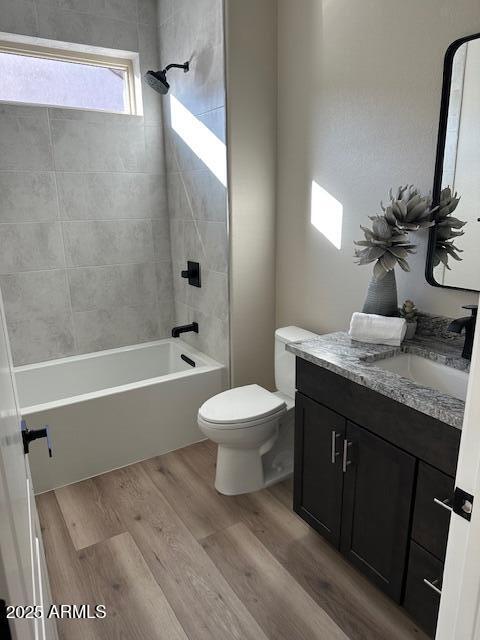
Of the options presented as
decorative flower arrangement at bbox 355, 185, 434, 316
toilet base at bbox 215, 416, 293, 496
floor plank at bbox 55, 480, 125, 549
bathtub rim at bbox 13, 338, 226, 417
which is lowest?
floor plank at bbox 55, 480, 125, 549

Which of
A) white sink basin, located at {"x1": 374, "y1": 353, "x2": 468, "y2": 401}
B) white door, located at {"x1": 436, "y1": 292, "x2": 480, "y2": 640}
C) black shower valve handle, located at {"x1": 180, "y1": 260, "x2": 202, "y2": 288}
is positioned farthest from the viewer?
black shower valve handle, located at {"x1": 180, "y1": 260, "x2": 202, "y2": 288}

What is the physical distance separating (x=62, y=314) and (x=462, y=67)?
2.54 meters

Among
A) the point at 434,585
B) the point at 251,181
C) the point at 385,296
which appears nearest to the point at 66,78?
the point at 251,181

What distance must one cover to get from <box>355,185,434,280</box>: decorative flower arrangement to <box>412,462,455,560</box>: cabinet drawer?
80cm

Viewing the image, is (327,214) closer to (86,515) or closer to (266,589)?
(266,589)

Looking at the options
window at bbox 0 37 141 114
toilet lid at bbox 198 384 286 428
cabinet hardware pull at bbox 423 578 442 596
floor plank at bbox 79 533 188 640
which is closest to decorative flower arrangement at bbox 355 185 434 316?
toilet lid at bbox 198 384 286 428

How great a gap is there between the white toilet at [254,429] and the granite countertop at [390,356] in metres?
0.41

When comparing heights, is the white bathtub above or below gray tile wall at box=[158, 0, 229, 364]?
below

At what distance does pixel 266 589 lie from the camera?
1757mm

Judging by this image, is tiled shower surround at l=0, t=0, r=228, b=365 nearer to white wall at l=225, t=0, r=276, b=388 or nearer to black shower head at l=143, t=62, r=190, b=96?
white wall at l=225, t=0, r=276, b=388

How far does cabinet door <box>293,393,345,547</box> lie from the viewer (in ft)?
5.66

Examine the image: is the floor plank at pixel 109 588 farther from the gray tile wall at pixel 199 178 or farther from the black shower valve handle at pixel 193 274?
the black shower valve handle at pixel 193 274

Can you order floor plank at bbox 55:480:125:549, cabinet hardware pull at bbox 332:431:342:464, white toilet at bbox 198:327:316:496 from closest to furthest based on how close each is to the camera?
cabinet hardware pull at bbox 332:431:342:464 → floor plank at bbox 55:480:125:549 → white toilet at bbox 198:327:316:496

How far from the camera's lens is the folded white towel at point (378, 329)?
1.74 m
